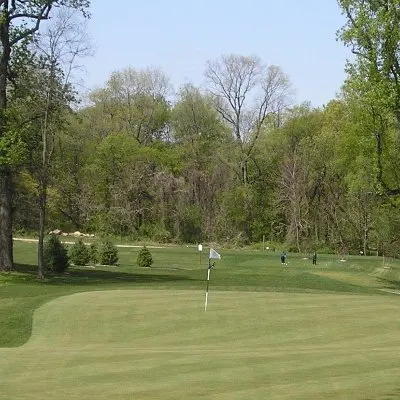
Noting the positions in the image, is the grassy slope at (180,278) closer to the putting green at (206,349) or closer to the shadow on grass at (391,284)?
the shadow on grass at (391,284)

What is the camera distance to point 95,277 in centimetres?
3978

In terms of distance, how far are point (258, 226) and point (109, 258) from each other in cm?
3587

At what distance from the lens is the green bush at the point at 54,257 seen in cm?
4162

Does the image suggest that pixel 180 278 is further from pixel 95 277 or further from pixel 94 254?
pixel 94 254

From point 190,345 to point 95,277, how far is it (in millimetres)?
23525

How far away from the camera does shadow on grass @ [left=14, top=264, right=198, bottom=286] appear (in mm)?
36375

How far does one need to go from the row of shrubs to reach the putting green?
15.8 meters

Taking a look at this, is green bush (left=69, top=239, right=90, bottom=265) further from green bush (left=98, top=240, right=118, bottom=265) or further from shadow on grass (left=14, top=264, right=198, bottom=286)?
shadow on grass (left=14, top=264, right=198, bottom=286)

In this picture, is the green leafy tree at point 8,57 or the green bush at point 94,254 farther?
the green bush at point 94,254

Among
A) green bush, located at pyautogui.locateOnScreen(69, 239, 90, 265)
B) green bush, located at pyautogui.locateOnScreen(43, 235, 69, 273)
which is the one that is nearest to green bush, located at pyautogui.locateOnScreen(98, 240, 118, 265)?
green bush, located at pyautogui.locateOnScreen(69, 239, 90, 265)

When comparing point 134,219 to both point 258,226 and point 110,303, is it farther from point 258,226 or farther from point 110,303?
point 110,303

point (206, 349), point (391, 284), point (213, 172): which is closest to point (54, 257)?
point (391, 284)

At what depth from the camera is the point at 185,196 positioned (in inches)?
3317

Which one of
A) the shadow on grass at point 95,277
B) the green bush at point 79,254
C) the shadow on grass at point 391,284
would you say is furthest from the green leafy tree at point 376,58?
the green bush at point 79,254
